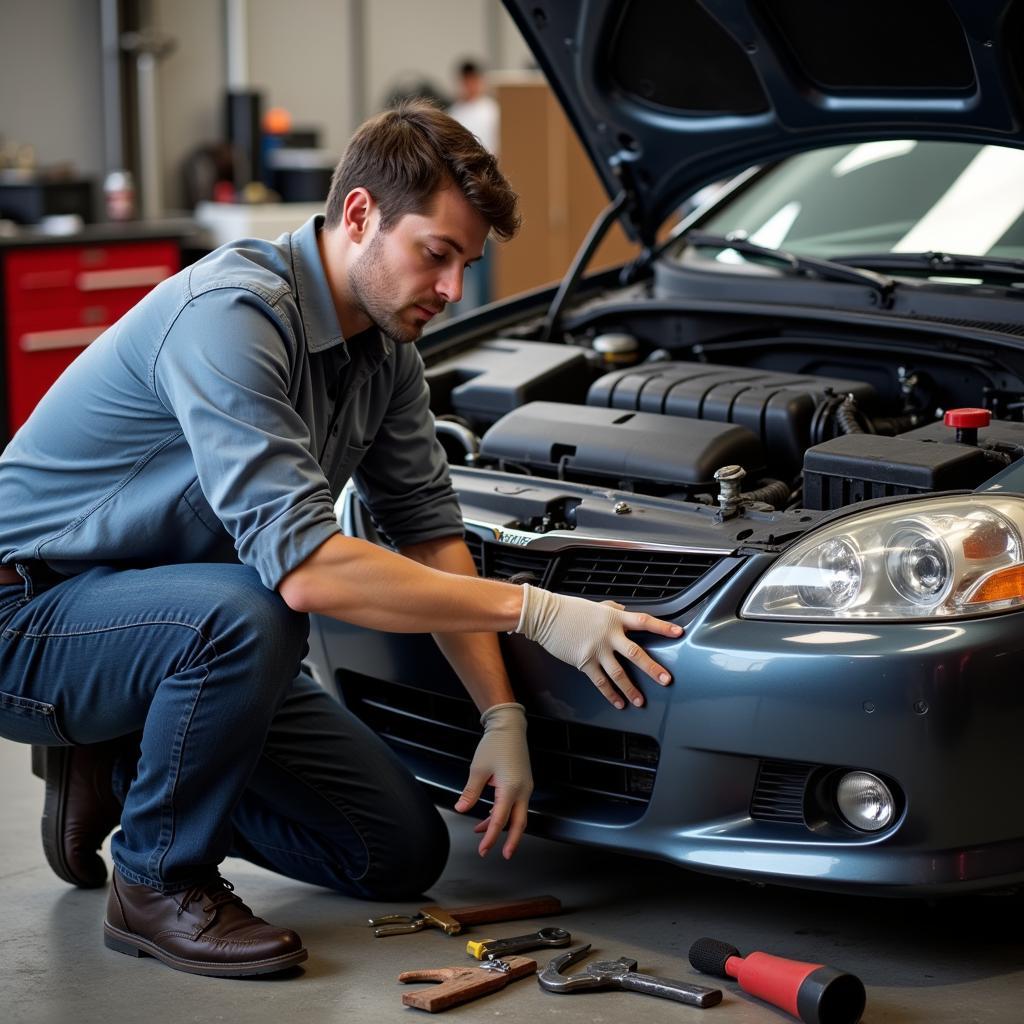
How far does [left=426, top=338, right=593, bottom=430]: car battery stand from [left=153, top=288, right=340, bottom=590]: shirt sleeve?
2.46 ft

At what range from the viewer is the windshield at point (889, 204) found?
109 inches

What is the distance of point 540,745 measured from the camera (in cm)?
220

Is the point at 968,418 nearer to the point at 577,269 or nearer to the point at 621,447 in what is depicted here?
the point at 621,447

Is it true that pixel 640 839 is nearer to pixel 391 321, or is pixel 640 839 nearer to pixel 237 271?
pixel 391 321

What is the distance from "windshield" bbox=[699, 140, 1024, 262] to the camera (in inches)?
109

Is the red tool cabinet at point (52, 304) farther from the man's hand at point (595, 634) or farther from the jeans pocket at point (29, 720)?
the man's hand at point (595, 634)

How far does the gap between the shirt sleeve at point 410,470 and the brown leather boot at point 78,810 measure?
21.5 inches

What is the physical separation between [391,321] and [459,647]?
0.47 metres

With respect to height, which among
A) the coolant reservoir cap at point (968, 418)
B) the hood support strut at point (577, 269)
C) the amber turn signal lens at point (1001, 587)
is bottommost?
the amber turn signal lens at point (1001, 587)

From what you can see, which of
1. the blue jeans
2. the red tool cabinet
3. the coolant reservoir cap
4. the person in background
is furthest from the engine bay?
the person in background

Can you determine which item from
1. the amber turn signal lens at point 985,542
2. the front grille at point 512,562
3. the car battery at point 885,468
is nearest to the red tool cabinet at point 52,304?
the front grille at point 512,562

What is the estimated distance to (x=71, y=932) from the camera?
7.22ft

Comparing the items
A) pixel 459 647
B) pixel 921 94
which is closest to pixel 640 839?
pixel 459 647

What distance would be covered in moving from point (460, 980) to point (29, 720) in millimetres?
701
